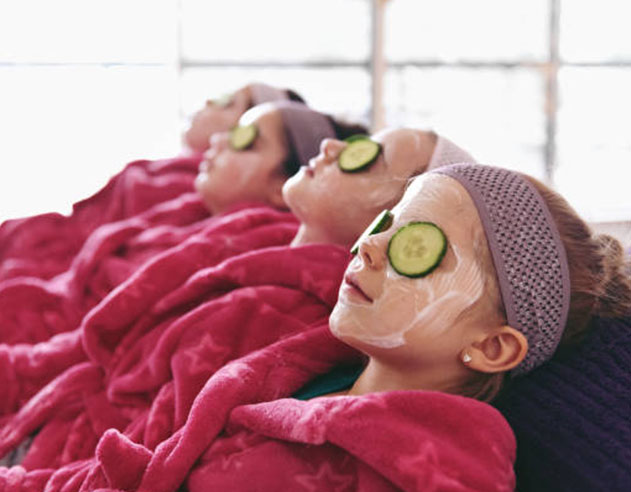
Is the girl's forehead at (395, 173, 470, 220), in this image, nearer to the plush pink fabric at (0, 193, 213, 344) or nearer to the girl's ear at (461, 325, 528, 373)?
the girl's ear at (461, 325, 528, 373)

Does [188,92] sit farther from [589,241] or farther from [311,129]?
[589,241]

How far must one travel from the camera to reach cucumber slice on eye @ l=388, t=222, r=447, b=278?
97 centimetres

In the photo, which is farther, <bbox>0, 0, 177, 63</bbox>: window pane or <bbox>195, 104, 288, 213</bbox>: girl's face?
<bbox>0, 0, 177, 63</bbox>: window pane

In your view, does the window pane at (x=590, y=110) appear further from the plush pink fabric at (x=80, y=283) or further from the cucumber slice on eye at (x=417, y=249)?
the cucumber slice on eye at (x=417, y=249)

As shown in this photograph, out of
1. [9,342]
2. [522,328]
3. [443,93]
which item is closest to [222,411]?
[522,328]

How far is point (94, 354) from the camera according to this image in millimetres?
1439

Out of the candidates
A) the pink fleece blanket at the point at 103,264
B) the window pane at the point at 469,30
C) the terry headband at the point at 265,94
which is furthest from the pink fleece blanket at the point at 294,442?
the window pane at the point at 469,30

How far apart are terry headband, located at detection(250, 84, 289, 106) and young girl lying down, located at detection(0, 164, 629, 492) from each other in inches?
56.0

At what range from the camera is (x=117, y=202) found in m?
2.35

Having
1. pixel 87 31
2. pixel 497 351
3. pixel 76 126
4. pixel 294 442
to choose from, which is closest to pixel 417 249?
pixel 497 351

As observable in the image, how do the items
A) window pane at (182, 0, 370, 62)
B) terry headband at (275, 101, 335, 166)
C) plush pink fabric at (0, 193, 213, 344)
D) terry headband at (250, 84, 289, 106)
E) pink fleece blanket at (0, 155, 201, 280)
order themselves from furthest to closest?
window pane at (182, 0, 370, 62) → terry headband at (250, 84, 289, 106) → pink fleece blanket at (0, 155, 201, 280) → terry headband at (275, 101, 335, 166) → plush pink fabric at (0, 193, 213, 344)

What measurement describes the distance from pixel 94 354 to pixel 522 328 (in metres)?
0.83

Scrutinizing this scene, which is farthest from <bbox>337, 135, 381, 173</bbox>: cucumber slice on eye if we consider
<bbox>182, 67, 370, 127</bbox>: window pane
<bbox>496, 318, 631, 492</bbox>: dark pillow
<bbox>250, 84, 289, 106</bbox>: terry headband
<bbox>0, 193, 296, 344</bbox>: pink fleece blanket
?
<bbox>182, 67, 370, 127</bbox>: window pane

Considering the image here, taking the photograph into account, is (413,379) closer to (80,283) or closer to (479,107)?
(80,283)
